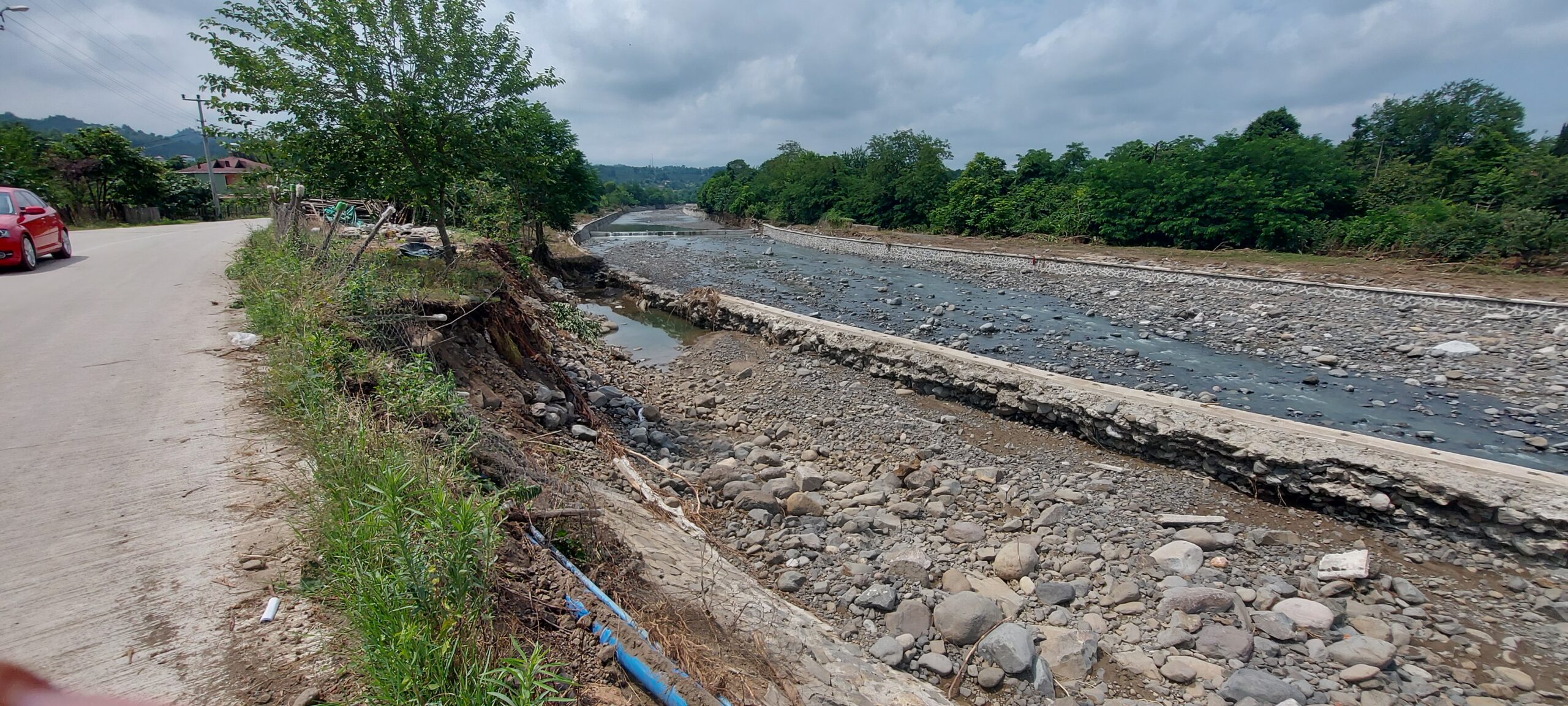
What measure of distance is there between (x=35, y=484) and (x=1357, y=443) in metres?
11.1

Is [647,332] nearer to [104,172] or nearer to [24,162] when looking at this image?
[24,162]

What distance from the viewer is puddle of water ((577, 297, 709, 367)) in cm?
1664

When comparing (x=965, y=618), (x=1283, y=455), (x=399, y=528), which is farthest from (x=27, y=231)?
(x=1283, y=455)

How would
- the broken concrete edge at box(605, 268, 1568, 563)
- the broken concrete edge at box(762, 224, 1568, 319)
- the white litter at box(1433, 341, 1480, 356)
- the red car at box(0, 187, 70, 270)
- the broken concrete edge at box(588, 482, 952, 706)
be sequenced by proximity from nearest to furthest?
the broken concrete edge at box(588, 482, 952, 706)
the broken concrete edge at box(605, 268, 1568, 563)
the red car at box(0, 187, 70, 270)
the white litter at box(1433, 341, 1480, 356)
the broken concrete edge at box(762, 224, 1568, 319)

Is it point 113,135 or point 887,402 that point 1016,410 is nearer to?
point 887,402

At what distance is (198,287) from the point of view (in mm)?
8508

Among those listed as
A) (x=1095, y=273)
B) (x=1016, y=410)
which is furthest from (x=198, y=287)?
(x=1095, y=273)

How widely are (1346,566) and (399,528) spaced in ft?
24.1

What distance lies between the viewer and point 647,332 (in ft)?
64.7

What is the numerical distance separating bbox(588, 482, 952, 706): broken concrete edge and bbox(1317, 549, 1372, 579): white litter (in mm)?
3915

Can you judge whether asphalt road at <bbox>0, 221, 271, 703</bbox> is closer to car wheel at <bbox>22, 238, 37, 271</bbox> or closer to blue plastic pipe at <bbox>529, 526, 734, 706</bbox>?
blue plastic pipe at <bbox>529, 526, 734, 706</bbox>

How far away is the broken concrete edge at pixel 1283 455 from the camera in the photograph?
19.6ft

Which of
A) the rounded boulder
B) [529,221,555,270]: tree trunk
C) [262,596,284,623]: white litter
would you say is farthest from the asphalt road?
[529,221,555,270]: tree trunk

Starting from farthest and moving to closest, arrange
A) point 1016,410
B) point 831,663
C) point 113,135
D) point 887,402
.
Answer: point 113,135, point 887,402, point 1016,410, point 831,663
